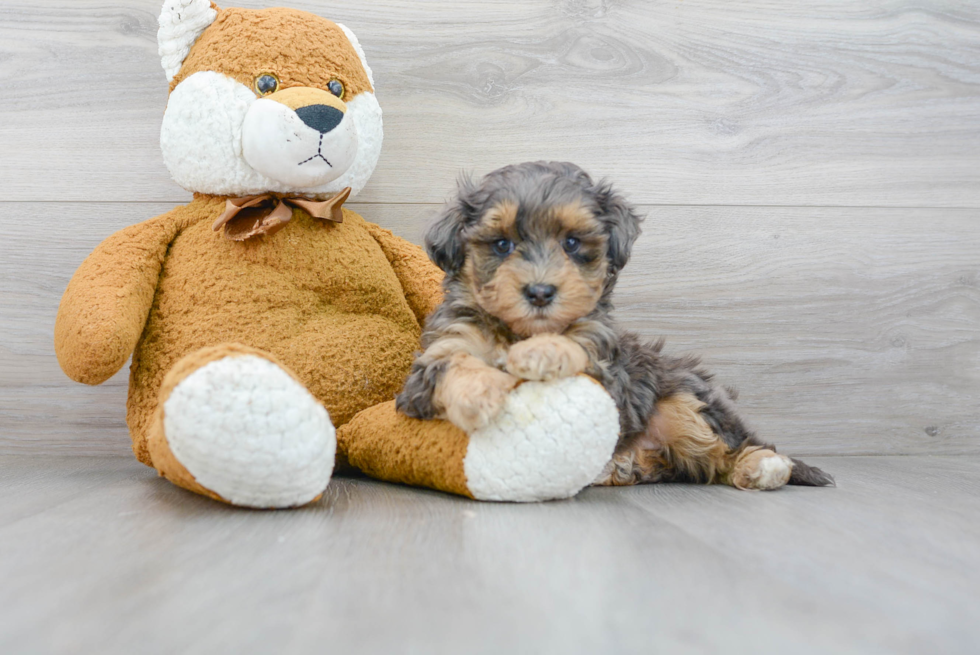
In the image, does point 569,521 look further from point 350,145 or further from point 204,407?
point 350,145

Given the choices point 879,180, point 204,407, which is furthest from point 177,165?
point 879,180

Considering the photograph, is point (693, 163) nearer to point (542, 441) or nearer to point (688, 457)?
point (688, 457)

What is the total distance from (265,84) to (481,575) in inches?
46.4

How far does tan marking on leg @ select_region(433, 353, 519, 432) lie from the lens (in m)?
1.32

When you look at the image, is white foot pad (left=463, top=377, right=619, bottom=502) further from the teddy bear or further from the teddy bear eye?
the teddy bear eye

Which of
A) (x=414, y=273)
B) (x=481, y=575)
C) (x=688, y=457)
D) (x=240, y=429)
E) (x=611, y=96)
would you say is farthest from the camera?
(x=611, y=96)

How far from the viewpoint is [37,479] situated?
1722 millimetres

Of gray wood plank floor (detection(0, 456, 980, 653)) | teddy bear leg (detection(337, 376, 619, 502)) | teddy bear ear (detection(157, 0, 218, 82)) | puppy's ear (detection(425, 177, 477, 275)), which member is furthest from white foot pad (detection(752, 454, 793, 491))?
teddy bear ear (detection(157, 0, 218, 82))

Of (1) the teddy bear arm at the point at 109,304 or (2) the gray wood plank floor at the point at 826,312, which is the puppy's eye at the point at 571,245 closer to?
(2) the gray wood plank floor at the point at 826,312

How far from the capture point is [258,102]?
1.60 m

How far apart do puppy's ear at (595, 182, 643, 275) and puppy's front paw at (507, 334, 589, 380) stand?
0.26m

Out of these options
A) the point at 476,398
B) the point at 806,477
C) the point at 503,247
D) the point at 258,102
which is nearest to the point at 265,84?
the point at 258,102

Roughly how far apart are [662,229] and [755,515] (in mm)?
1054

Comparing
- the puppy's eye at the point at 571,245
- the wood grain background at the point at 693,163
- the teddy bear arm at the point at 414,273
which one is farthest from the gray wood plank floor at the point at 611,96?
Answer: the puppy's eye at the point at 571,245
